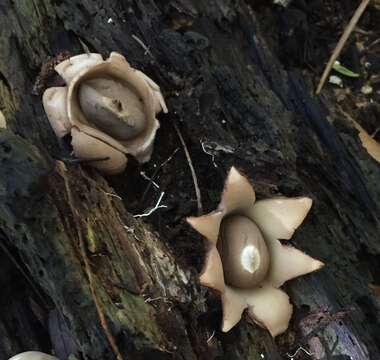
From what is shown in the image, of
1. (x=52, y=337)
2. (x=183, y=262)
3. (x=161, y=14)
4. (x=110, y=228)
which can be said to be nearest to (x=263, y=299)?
(x=183, y=262)

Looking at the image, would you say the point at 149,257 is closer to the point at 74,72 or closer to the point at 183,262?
the point at 183,262

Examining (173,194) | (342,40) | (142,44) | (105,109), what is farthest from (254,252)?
(342,40)

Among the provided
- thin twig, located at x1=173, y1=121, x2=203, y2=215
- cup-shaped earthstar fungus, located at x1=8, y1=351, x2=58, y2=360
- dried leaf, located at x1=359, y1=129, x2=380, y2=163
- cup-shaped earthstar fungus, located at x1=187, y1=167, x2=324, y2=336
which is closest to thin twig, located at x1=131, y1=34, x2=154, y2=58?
thin twig, located at x1=173, y1=121, x2=203, y2=215

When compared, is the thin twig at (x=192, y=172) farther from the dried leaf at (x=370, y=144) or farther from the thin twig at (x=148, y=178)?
the dried leaf at (x=370, y=144)

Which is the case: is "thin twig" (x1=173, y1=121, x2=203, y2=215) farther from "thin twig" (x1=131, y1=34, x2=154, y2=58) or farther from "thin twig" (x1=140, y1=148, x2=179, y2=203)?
"thin twig" (x1=131, y1=34, x2=154, y2=58)

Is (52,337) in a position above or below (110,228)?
below

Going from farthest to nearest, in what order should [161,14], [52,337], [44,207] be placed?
1. [161,14]
2. [52,337]
3. [44,207]
